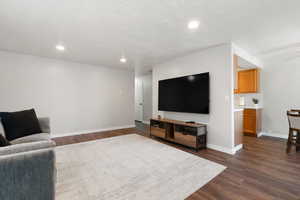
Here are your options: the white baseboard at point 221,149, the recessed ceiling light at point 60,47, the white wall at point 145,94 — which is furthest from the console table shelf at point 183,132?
the recessed ceiling light at point 60,47

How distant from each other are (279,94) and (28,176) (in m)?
5.74

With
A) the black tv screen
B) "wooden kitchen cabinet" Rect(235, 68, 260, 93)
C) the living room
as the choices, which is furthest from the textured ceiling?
"wooden kitchen cabinet" Rect(235, 68, 260, 93)

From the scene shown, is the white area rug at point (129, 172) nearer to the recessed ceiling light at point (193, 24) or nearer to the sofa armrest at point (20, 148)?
the sofa armrest at point (20, 148)

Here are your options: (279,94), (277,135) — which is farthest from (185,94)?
(277,135)

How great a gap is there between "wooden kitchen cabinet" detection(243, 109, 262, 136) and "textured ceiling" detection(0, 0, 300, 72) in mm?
1768

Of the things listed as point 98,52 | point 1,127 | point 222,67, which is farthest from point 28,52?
point 222,67

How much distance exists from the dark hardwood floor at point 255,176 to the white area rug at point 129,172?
0.15 meters

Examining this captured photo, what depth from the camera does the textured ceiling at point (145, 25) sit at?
69.5 inches

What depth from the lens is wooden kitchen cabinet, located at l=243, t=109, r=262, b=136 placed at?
161 inches

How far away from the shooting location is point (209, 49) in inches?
125

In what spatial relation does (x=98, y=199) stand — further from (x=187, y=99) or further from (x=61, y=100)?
(x=61, y=100)

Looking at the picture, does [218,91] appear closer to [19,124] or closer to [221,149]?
[221,149]

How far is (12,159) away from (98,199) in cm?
100

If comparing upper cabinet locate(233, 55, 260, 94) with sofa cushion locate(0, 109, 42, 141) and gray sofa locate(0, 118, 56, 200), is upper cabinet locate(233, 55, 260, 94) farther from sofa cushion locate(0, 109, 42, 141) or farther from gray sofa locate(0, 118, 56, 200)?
sofa cushion locate(0, 109, 42, 141)
